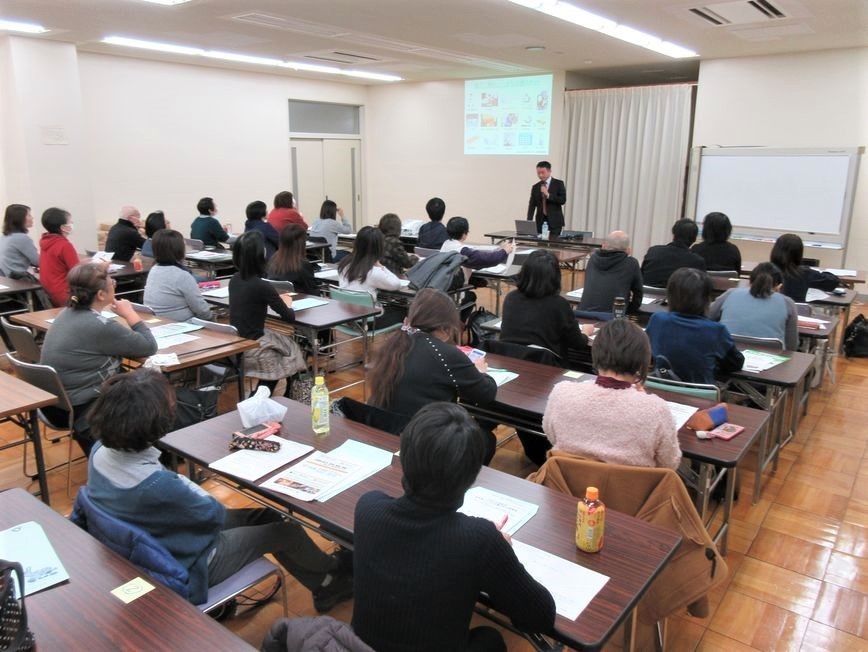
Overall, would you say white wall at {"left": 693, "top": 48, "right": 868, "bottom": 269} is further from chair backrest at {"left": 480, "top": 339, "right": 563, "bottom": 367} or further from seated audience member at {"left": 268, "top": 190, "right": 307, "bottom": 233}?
chair backrest at {"left": 480, "top": 339, "right": 563, "bottom": 367}

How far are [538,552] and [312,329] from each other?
276 centimetres

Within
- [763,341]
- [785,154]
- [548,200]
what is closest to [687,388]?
[763,341]

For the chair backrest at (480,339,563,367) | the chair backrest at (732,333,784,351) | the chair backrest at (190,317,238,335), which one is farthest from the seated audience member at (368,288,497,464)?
the chair backrest at (732,333,784,351)

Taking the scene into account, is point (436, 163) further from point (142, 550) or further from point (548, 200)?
point (142, 550)

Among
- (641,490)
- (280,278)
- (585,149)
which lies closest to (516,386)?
(641,490)

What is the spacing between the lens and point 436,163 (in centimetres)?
1144

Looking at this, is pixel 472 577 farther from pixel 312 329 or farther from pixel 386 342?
pixel 312 329

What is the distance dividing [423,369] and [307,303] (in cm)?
218

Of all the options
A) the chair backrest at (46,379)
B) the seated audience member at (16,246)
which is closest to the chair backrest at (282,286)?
the chair backrest at (46,379)

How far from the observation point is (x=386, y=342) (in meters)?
2.57

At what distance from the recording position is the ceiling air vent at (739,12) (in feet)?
17.5

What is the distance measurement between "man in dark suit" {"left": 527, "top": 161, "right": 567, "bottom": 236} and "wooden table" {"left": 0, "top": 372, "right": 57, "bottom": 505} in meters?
6.29

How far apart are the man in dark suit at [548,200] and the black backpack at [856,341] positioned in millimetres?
3401

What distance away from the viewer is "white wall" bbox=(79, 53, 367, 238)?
852 centimetres
